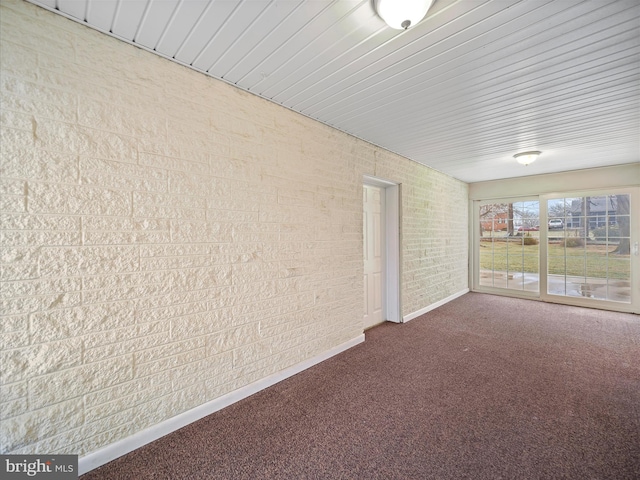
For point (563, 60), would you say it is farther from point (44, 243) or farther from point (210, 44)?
point (44, 243)

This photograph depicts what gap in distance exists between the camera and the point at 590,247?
4902mm

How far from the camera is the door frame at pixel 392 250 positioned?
4.09 metres

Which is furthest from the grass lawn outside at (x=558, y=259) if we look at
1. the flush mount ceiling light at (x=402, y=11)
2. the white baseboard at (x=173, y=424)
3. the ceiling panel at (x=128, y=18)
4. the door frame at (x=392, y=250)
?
the ceiling panel at (x=128, y=18)

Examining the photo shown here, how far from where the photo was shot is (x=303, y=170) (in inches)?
106

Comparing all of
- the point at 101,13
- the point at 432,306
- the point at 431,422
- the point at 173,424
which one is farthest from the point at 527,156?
the point at 173,424

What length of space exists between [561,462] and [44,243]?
3246mm

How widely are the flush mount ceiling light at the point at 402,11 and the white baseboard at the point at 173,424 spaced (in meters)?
2.77

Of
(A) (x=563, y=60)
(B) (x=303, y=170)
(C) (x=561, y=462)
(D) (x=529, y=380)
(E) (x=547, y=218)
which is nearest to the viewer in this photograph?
(C) (x=561, y=462)

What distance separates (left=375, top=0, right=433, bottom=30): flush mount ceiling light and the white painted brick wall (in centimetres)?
130

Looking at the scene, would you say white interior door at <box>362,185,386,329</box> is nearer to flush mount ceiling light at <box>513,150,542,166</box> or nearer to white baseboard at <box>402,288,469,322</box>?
white baseboard at <box>402,288,469,322</box>

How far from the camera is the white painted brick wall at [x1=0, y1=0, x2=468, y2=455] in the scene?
1.38 m

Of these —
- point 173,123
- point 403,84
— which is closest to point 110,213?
point 173,123

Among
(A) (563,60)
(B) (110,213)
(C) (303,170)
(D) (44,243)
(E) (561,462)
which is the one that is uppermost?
(A) (563,60)

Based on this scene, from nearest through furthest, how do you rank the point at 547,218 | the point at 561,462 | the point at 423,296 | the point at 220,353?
1. the point at 561,462
2. the point at 220,353
3. the point at 423,296
4. the point at 547,218
